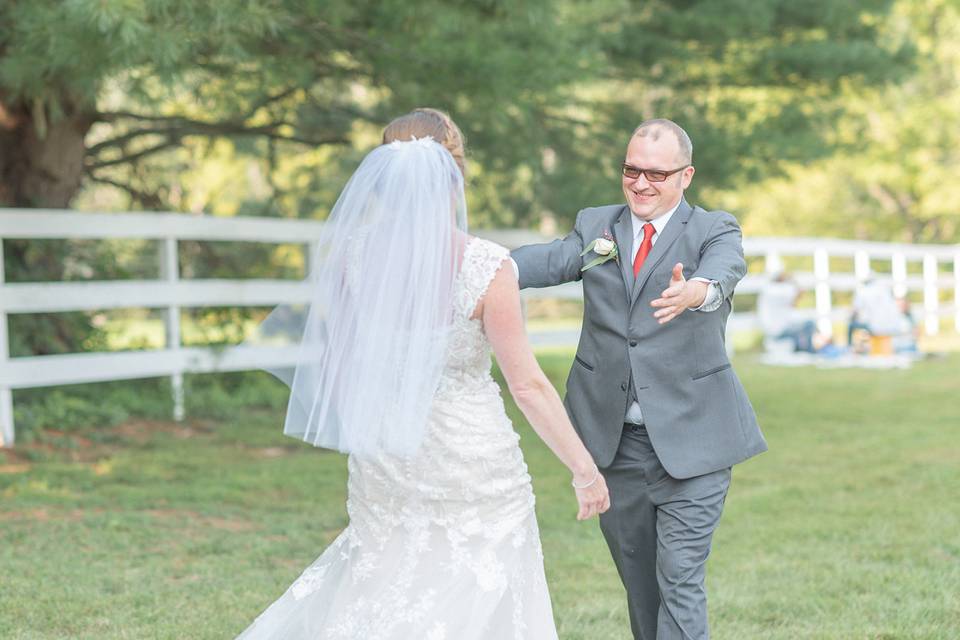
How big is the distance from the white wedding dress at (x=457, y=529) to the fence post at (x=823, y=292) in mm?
16605

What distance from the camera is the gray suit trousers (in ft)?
11.9

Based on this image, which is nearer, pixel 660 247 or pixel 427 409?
pixel 427 409

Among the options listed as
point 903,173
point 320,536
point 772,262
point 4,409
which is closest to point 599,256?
point 320,536

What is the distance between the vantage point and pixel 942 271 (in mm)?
31594

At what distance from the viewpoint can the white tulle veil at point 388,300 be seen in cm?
336

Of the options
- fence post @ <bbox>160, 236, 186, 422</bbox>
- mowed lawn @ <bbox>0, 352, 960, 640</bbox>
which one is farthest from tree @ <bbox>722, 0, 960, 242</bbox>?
mowed lawn @ <bbox>0, 352, 960, 640</bbox>

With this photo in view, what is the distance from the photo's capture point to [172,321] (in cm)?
1014

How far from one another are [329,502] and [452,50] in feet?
10.5

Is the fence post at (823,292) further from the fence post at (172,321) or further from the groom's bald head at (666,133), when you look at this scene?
the groom's bald head at (666,133)

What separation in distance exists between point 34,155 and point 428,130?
7.67 metres

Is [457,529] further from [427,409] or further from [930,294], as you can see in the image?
[930,294]

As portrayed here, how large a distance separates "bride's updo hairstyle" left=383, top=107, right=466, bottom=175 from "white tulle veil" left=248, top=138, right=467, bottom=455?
44mm

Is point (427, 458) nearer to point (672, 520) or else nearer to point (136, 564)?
point (672, 520)

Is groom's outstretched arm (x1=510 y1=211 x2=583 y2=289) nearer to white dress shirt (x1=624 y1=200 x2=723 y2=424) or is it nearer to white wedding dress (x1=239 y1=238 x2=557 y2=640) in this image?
white dress shirt (x1=624 y1=200 x2=723 y2=424)
